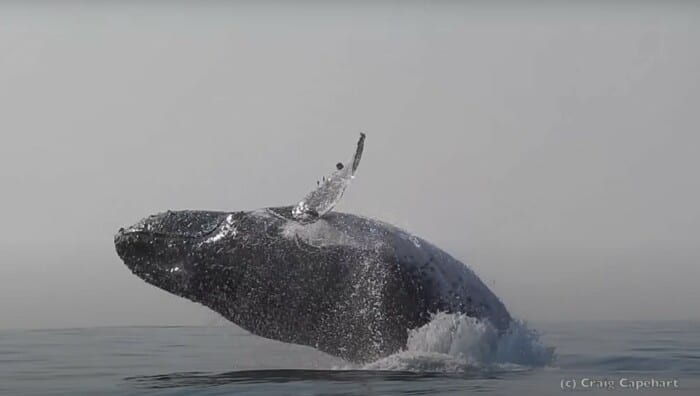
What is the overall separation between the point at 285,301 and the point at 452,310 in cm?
173

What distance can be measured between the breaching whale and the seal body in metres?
0.01

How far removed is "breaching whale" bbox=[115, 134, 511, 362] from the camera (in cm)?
1050

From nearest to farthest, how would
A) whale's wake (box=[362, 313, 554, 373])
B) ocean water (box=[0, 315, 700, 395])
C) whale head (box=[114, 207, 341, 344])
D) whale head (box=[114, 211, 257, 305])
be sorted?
ocean water (box=[0, 315, 700, 395]), whale's wake (box=[362, 313, 554, 373]), whale head (box=[114, 207, 341, 344]), whale head (box=[114, 211, 257, 305])

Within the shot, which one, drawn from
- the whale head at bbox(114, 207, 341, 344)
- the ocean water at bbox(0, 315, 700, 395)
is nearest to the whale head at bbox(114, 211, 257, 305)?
the whale head at bbox(114, 207, 341, 344)

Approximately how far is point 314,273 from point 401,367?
1303mm

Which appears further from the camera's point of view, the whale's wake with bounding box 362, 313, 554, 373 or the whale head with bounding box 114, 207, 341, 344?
the whale head with bounding box 114, 207, 341, 344

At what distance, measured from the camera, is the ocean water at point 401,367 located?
29.8 ft

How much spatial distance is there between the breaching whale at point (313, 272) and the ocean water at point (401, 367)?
0.25 metres

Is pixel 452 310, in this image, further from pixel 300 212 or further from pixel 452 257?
pixel 300 212

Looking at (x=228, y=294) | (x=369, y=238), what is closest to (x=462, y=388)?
(x=369, y=238)

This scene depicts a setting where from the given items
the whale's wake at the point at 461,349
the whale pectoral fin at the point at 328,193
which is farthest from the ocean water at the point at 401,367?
the whale pectoral fin at the point at 328,193

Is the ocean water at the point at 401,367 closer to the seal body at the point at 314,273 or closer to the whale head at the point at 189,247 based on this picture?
the seal body at the point at 314,273

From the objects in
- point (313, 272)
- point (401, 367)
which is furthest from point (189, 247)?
point (401, 367)

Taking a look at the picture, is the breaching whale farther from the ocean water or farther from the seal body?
the ocean water
